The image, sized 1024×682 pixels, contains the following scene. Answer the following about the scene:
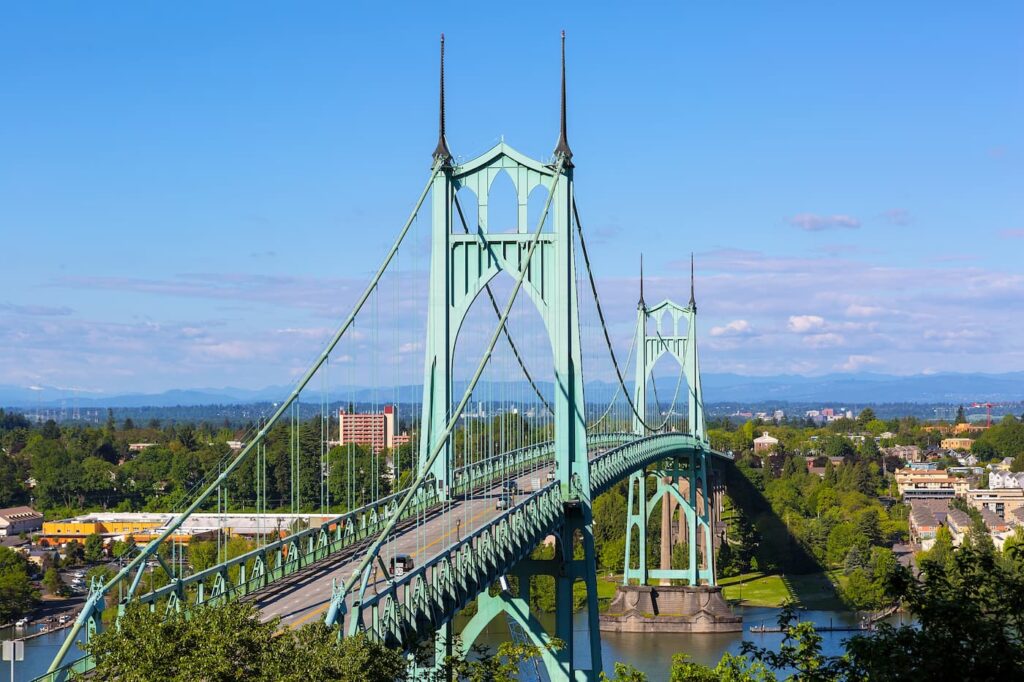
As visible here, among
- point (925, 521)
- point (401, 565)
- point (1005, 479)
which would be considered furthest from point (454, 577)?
point (1005, 479)

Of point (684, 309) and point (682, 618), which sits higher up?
point (684, 309)

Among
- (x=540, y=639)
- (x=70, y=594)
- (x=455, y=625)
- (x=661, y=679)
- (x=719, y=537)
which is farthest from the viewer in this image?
(x=719, y=537)

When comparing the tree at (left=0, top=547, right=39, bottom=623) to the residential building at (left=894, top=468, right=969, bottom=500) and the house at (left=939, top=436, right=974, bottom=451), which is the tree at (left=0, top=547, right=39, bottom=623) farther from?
the house at (left=939, top=436, right=974, bottom=451)

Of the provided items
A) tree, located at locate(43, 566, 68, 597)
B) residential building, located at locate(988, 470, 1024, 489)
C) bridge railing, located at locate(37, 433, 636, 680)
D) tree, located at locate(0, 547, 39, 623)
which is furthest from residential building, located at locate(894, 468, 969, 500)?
bridge railing, located at locate(37, 433, 636, 680)

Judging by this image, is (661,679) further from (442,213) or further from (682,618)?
(442,213)

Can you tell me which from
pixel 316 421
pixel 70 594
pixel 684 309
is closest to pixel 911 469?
pixel 316 421

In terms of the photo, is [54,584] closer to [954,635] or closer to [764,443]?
[954,635]

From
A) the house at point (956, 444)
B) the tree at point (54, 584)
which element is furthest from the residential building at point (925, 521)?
the house at point (956, 444)
